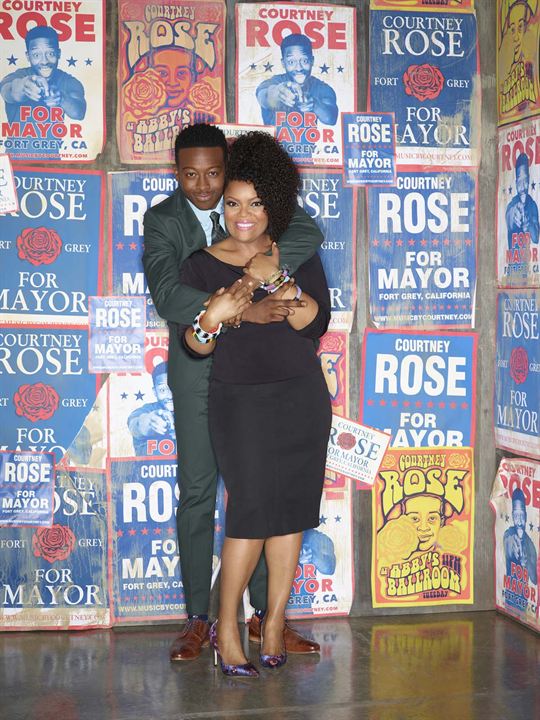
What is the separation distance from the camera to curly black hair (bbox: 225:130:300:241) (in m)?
3.17

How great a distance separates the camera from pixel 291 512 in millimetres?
3232

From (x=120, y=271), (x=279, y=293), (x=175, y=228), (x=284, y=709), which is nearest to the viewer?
(x=284, y=709)

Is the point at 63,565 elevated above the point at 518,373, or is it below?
below

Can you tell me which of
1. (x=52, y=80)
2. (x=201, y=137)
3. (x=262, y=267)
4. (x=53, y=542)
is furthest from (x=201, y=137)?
(x=53, y=542)

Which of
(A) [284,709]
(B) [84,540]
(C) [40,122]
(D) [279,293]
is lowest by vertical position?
(A) [284,709]

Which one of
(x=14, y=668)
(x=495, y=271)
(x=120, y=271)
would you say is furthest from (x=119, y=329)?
(x=495, y=271)

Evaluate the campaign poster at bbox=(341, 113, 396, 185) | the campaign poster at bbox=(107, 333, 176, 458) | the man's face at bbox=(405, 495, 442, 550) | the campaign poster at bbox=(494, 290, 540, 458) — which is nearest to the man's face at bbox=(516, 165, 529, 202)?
the campaign poster at bbox=(494, 290, 540, 458)

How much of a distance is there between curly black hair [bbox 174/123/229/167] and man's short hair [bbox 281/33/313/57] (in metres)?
0.57

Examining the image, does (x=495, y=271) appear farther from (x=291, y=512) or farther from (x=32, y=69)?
(x=32, y=69)

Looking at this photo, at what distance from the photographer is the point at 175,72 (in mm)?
3689

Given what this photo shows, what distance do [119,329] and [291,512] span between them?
3.46 feet

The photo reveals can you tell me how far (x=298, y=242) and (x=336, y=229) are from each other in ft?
1.87

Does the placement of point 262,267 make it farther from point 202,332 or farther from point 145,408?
point 145,408

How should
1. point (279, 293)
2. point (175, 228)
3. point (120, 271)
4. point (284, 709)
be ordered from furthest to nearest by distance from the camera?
point (120, 271)
point (175, 228)
point (279, 293)
point (284, 709)
